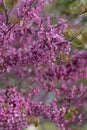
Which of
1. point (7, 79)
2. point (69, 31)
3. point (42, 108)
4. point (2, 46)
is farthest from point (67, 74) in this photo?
point (7, 79)

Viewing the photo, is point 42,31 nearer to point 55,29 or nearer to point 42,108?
point 55,29

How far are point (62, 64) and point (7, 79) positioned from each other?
6.14 ft

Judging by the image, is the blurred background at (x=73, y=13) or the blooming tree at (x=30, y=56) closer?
the blooming tree at (x=30, y=56)

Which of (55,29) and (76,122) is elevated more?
(55,29)

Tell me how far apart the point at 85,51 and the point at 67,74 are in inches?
12.6

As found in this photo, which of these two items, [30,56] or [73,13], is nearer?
[30,56]

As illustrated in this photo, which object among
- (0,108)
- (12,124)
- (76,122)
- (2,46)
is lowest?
(76,122)

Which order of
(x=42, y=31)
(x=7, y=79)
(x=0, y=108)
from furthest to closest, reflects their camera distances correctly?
1. (x=7, y=79)
2. (x=42, y=31)
3. (x=0, y=108)

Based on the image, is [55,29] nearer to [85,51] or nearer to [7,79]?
[85,51]

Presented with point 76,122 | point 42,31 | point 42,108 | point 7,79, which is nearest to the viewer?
point 42,31

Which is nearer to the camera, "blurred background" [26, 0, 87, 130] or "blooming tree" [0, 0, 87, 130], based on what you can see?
"blooming tree" [0, 0, 87, 130]

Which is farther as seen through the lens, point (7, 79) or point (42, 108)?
point (7, 79)

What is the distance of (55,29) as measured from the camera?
2471mm

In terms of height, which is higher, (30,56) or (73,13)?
(73,13)
